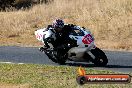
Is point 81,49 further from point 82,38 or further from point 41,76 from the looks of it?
point 41,76

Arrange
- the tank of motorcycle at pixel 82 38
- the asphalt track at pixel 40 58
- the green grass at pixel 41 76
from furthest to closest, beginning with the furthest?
the asphalt track at pixel 40 58 → the tank of motorcycle at pixel 82 38 → the green grass at pixel 41 76

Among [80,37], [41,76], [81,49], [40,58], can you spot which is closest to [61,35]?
[80,37]

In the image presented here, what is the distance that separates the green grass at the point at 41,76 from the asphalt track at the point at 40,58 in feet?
4.09

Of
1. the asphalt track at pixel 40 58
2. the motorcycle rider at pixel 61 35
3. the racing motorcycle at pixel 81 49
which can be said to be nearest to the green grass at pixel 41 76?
the racing motorcycle at pixel 81 49

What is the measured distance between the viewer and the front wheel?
16594mm

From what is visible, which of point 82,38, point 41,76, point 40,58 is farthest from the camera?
point 40,58

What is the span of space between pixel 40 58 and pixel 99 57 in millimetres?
3382

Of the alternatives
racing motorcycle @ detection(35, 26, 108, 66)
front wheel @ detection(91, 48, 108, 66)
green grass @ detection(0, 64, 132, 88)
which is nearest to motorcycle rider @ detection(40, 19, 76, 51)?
racing motorcycle @ detection(35, 26, 108, 66)

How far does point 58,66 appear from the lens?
54.3 ft

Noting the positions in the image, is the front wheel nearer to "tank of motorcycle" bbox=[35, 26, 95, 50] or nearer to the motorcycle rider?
"tank of motorcycle" bbox=[35, 26, 95, 50]

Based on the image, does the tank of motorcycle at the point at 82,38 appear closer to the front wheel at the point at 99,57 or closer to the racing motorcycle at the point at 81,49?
the racing motorcycle at the point at 81,49

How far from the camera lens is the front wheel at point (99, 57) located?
16594 millimetres

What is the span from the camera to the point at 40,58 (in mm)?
19172

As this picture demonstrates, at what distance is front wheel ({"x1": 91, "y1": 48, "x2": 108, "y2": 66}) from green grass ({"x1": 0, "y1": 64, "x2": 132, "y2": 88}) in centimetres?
94
